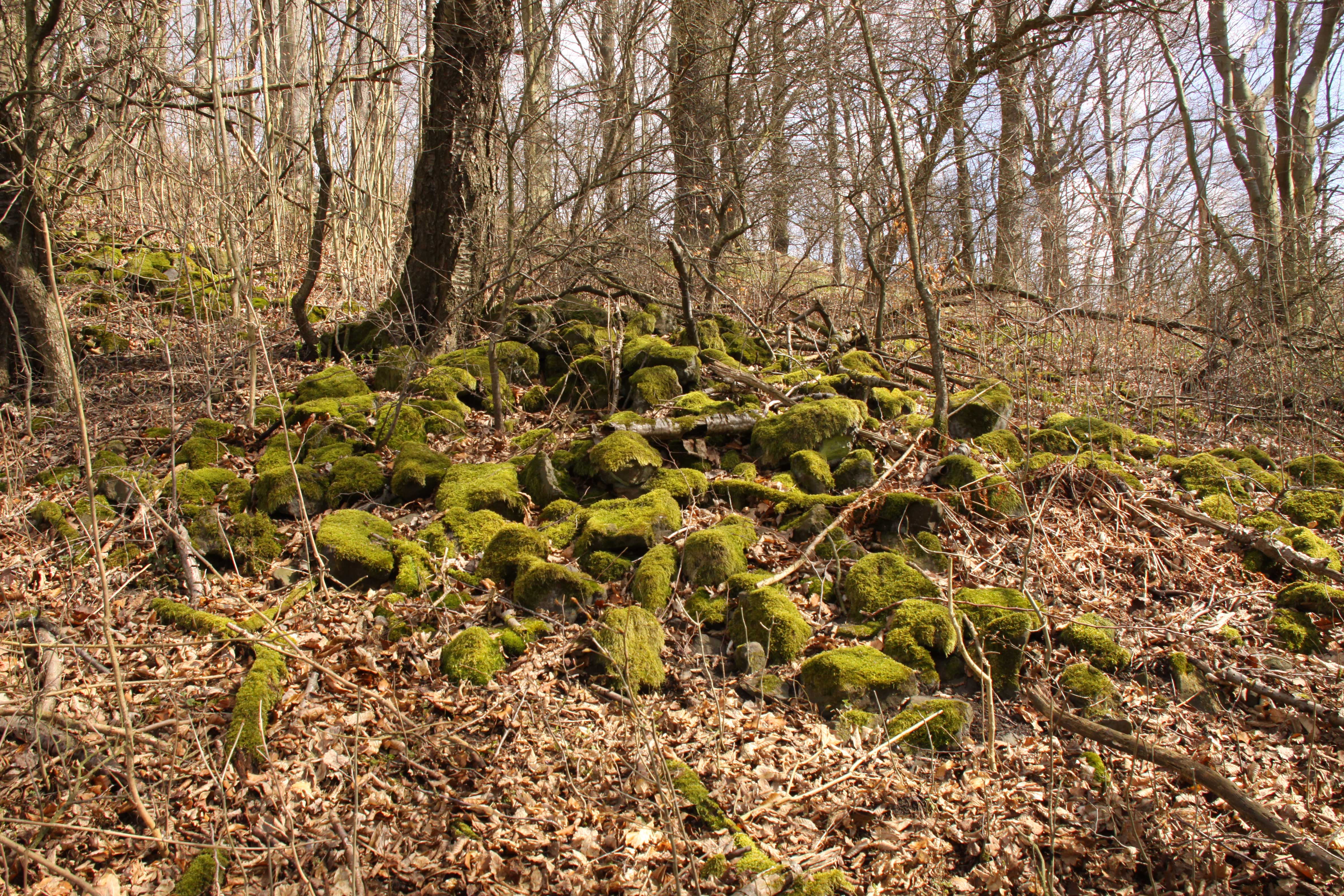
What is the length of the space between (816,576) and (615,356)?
2.67 metres

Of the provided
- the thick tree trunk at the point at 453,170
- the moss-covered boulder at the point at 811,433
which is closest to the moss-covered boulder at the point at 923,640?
the moss-covered boulder at the point at 811,433

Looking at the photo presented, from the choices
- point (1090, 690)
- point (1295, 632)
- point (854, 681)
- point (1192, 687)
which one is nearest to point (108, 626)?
point (854, 681)

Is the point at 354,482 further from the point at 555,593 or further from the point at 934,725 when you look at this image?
the point at 934,725

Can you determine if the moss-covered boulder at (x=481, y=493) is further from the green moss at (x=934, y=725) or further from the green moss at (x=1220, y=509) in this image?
the green moss at (x=1220, y=509)

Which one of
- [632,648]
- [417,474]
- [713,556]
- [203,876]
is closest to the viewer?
[203,876]

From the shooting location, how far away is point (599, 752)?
3152mm

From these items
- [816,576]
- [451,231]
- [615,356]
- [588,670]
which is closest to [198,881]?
[588,670]

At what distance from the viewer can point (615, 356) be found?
20.4 feet

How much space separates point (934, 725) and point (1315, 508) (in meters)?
3.82

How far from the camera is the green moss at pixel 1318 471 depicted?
564 cm

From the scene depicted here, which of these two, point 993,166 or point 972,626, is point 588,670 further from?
point 993,166

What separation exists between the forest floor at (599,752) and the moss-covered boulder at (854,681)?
2.6 inches

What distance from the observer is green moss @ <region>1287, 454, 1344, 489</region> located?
222 inches

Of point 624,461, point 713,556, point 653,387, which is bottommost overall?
point 713,556
